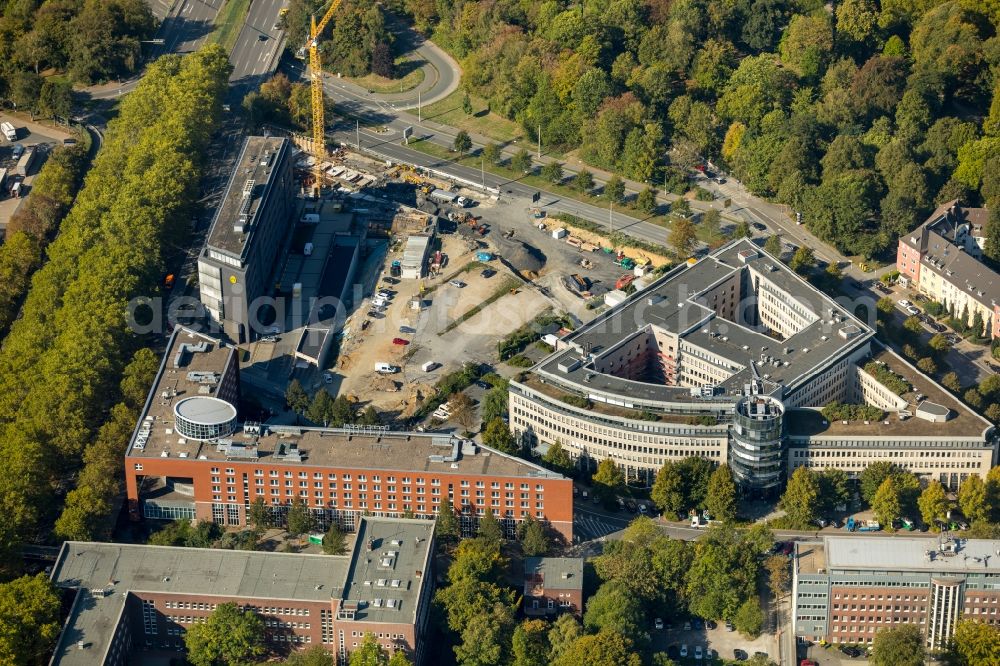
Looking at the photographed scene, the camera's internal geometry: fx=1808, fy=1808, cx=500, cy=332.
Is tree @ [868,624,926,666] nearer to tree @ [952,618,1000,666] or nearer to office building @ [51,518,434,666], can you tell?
A: tree @ [952,618,1000,666]

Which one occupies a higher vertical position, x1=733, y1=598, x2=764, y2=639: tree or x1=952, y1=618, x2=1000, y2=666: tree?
x1=952, y1=618, x2=1000, y2=666: tree

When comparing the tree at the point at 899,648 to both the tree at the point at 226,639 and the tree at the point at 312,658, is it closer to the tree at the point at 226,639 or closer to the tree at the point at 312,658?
the tree at the point at 312,658

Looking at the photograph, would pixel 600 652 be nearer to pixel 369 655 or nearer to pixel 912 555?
pixel 369 655

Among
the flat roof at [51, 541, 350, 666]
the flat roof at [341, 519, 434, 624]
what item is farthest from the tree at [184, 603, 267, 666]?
the flat roof at [341, 519, 434, 624]

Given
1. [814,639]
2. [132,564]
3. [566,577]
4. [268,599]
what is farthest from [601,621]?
[132,564]

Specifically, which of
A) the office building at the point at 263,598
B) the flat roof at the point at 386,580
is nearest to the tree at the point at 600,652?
the office building at the point at 263,598

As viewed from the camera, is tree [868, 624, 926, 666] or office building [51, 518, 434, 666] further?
office building [51, 518, 434, 666]
